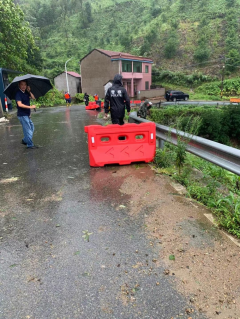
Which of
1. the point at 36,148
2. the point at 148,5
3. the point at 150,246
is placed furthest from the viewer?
the point at 148,5

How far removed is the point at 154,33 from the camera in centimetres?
6912

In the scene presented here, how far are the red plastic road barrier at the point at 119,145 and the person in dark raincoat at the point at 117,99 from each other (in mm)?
1106

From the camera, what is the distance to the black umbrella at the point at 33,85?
6.86 meters

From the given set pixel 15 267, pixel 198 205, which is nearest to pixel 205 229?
pixel 198 205

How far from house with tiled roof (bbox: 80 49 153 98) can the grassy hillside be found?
1471 cm

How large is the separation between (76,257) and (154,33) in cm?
7556

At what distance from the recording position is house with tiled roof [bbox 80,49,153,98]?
4052 cm

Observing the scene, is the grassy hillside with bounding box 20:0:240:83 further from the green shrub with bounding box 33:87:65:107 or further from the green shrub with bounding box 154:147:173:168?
the green shrub with bounding box 154:147:173:168

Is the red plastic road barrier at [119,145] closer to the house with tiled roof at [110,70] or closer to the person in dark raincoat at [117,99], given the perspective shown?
the person in dark raincoat at [117,99]

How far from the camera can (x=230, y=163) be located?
3701 millimetres

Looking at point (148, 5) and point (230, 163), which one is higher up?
Answer: point (148, 5)

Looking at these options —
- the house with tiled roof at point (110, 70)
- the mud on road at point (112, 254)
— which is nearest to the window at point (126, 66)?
the house with tiled roof at point (110, 70)

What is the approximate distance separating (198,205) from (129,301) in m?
1.94

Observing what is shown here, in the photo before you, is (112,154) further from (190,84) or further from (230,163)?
(190,84)
